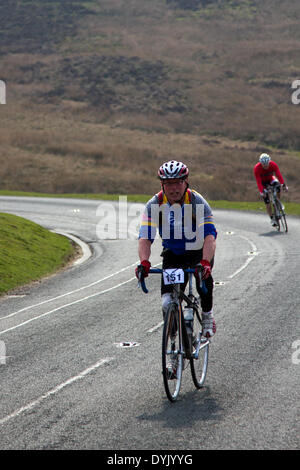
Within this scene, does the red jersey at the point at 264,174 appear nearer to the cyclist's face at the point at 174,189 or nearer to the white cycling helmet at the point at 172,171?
the cyclist's face at the point at 174,189

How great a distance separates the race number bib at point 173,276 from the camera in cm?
643

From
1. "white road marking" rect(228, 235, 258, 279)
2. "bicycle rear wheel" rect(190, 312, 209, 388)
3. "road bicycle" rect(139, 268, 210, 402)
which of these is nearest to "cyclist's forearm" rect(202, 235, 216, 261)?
"road bicycle" rect(139, 268, 210, 402)

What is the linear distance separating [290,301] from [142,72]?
281 ft

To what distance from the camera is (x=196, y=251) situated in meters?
7.16

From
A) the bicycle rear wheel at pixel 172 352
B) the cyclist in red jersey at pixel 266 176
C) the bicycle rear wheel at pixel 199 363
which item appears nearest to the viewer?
the bicycle rear wheel at pixel 172 352

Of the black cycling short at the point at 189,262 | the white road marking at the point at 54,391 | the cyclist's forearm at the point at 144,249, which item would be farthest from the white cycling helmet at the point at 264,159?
the cyclist's forearm at the point at 144,249

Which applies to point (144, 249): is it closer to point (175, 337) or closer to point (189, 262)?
point (189, 262)

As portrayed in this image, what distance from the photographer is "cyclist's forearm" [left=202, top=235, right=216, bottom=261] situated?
22.1ft

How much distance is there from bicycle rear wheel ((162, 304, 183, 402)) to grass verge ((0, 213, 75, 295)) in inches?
332

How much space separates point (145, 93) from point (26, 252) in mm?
73052

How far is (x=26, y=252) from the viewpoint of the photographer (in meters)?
18.6

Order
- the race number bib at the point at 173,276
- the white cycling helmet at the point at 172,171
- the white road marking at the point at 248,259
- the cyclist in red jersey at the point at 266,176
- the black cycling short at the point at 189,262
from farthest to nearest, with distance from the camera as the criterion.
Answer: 1. the cyclist in red jersey at the point at 266,176
2. the white road marking at the point at 248,259
3. the black cycling short at the point at 189,262
4. the white cycling helmet at the point at 172,171
5. the race number bib at the point at 173,276

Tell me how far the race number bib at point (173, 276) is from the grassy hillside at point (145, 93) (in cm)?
3364
